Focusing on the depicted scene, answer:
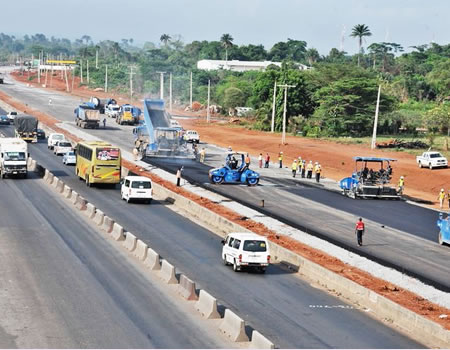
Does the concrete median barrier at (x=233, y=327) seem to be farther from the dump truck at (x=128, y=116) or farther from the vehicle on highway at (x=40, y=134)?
the dump truck at (x=128, y=116)

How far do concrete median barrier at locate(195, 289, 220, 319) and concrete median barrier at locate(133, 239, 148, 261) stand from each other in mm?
8613

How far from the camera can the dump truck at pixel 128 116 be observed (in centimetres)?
12338

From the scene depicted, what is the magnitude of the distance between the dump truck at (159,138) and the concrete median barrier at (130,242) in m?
39.5

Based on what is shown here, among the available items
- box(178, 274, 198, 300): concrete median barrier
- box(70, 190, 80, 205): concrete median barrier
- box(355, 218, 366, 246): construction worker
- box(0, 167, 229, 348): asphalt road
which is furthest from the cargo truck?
box(178, 274, 198, 300): concrete median barrier

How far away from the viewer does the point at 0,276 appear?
3509 centimetres

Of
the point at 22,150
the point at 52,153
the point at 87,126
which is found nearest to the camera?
the point at 22,150

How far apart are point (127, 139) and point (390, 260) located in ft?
218

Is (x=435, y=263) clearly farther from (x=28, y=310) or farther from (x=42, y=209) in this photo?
(x=42, y=209)

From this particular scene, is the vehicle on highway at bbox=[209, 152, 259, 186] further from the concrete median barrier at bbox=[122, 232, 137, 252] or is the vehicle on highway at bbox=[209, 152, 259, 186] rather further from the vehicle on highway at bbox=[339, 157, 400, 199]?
the concrete median barrier at bbox=[122, 232, 137, 252]

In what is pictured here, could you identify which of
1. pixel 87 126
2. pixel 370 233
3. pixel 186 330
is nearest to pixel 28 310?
pixel 186 330

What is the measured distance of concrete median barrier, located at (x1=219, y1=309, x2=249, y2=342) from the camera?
26234mm

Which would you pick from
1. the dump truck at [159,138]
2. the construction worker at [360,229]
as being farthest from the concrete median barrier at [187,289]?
the dump truck at [159,138]

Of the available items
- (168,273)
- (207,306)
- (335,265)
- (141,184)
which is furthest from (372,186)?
(207,306)

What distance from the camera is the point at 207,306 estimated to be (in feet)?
96.8
